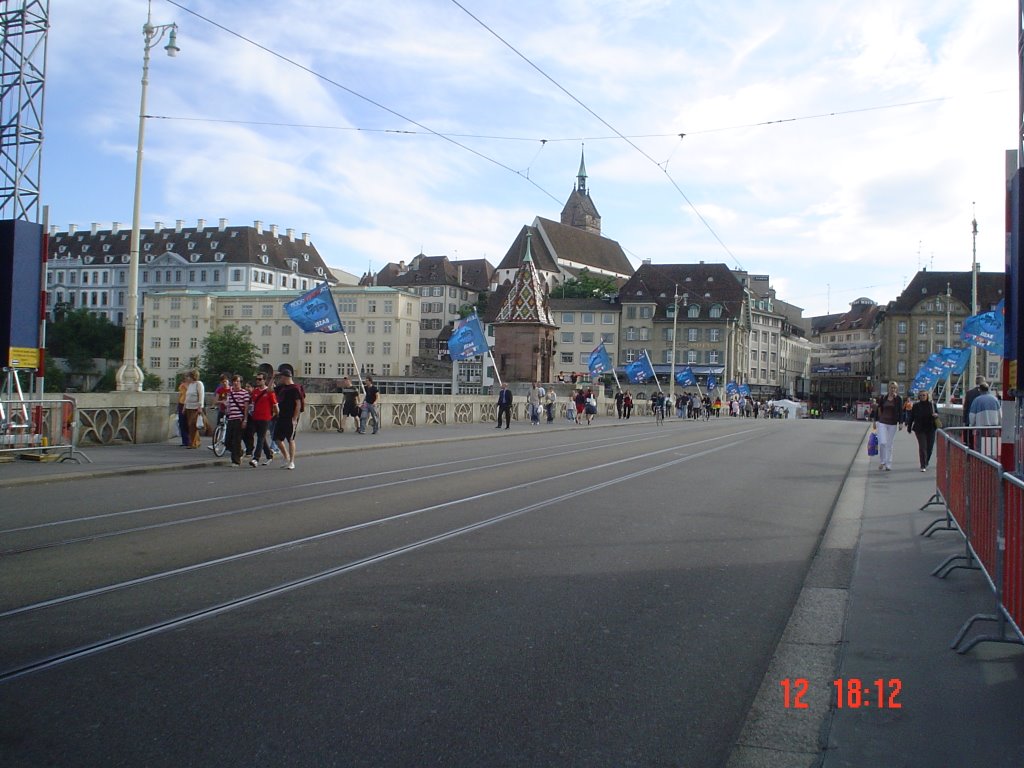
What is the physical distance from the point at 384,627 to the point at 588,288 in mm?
119589

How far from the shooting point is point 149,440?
20406 mm

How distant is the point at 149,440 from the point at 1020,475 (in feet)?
57.5

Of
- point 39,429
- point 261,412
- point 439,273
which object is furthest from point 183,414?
point 439,273

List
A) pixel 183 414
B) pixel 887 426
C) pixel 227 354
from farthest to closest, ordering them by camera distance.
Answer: pixel 227 354 → pixel 183 414 → pixel 887 426

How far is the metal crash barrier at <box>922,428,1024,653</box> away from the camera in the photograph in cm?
547

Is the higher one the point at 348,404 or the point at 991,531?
the point at 348,404

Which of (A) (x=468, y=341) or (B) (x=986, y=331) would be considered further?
(A) (x=468, y=341)

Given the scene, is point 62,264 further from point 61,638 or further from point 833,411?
point 61,638

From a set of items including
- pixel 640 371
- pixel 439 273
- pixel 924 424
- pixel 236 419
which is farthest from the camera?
pixel 439 273

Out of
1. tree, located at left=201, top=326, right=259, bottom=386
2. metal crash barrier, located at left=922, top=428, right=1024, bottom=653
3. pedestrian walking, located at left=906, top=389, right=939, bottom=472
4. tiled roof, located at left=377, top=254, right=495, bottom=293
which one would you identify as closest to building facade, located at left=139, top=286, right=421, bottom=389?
tree, located at left=201, top=326, right=259, bottom=386

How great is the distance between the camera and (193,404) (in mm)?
19453

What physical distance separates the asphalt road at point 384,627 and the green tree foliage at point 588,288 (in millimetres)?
111263
